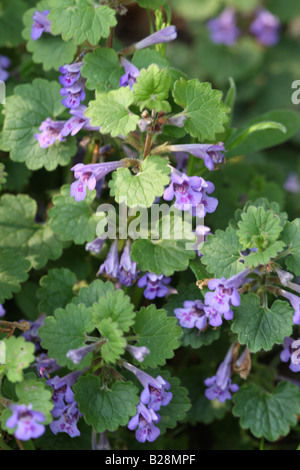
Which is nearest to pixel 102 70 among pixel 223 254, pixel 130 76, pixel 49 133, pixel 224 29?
pixel 130 76

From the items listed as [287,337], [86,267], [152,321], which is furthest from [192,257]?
[86,267]

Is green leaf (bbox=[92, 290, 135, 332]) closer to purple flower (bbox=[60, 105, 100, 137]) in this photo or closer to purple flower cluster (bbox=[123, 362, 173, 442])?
purple flower cluster (bbox=[123, 362, 173, 442])

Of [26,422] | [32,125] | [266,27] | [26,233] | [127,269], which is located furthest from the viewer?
[266,27]

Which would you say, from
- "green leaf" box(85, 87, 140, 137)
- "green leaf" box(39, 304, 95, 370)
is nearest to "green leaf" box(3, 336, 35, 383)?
"green leaf" box(39, 304, 95, 370)

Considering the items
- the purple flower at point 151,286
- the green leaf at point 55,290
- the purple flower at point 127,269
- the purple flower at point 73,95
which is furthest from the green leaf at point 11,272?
the purple flower at point 73,95

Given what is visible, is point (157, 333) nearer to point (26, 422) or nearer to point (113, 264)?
point (113, 264)

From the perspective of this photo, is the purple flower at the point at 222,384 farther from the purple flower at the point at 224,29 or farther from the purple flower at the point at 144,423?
the purple flower at the point at 224,29

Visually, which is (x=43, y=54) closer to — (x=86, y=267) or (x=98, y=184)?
(x=98, y=184)
